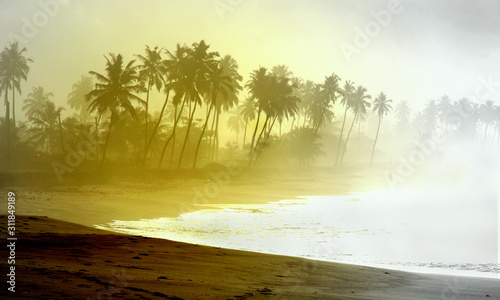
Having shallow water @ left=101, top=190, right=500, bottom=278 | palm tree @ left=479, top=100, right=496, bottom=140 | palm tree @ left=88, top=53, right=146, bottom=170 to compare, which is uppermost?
palm tree @ left=479, top=100, right=496, bottom=140

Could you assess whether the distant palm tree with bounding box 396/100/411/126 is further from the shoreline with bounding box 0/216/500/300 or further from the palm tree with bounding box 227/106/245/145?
the shoreline with bounding box 0/216/500/300

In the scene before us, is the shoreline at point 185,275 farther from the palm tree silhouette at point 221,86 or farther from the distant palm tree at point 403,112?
the distant palm tree at point 403,112

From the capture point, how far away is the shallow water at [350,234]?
49.2 ft

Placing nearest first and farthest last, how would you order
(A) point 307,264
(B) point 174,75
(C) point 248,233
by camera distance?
(A) point 307,264 → (C) point 248,233 → (B) point 174,75

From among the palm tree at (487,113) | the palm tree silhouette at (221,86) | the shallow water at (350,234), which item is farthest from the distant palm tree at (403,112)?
the shallow water at (350,234)

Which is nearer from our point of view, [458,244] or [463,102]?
[458,244]

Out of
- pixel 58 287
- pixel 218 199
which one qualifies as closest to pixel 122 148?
pixel 218 199

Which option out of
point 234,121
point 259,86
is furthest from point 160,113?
point 234,121

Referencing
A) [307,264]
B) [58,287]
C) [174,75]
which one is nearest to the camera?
[58,287]

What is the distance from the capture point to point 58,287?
6.77 m

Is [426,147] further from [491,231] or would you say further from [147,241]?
[147,241]

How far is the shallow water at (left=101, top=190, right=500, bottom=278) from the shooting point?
15000 millimetres

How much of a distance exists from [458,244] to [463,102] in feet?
457

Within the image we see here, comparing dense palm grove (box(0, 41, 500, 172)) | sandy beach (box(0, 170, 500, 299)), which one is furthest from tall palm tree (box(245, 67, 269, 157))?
sandy beach (box(0, 170, 500, 299))
